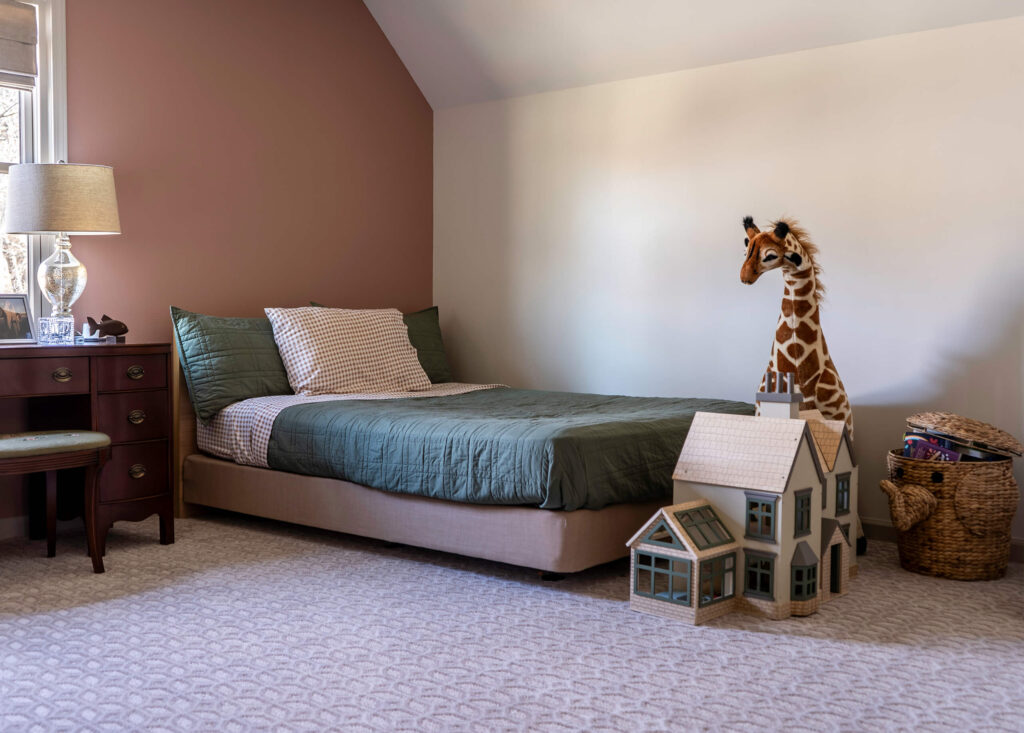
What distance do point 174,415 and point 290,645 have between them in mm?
1849

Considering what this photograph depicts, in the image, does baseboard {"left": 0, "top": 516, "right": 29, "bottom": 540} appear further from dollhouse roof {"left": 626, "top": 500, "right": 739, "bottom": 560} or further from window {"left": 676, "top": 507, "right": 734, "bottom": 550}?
window {"left": 676, "top": 507, "right": 734, "bottom": 550}

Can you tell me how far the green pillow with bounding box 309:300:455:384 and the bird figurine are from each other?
1.17 m

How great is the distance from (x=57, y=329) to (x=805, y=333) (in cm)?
277

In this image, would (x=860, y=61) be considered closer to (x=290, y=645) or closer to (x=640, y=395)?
(x=640, y=395)

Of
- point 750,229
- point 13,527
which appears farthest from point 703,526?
point 13,527

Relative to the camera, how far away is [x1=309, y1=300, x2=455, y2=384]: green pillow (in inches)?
184

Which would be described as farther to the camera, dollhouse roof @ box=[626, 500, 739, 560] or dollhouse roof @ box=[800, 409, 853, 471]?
dollhouse roof @ box=[800, 409, 853, 471]

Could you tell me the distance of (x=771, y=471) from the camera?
258 centimetres

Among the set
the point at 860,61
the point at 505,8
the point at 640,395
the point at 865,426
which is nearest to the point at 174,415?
the point at 640,395

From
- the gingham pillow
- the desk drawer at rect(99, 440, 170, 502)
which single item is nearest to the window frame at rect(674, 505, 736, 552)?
the gingham pillow

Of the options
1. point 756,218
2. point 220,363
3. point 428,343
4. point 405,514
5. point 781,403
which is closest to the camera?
point 781,403

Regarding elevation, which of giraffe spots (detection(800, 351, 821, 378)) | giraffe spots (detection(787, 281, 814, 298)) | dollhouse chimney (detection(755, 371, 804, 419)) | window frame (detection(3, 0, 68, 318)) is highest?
window frame (detection(3, 0, 68, 318))

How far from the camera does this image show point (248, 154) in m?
4.43

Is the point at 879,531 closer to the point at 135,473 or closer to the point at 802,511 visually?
the point at 802,511
